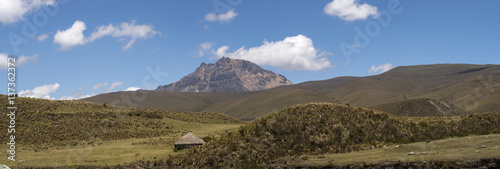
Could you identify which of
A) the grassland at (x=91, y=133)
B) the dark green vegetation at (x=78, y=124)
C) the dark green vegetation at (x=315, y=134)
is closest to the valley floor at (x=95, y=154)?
the grassland at (x=91, y=133)

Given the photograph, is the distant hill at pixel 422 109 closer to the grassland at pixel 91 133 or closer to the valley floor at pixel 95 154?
the grassland at pixel 91 133

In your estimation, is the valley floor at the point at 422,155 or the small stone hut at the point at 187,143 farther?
the small stone hut at the point at 187,143

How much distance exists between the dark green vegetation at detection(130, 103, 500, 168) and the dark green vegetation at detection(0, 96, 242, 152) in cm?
3187

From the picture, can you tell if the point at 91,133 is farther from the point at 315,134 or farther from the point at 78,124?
the point at 315,134

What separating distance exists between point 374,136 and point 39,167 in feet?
110

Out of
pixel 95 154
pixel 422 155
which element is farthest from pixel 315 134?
pixel 95 154

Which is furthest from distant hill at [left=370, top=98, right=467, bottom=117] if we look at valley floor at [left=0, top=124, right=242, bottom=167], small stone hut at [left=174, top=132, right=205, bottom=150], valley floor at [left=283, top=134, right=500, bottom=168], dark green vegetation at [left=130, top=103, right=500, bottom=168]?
valley floor at [left=283, top=134, right=500, bottom=168]

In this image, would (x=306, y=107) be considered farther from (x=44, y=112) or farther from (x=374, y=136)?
(x=44, y=112)

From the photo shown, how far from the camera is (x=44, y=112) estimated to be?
78812 millimetres

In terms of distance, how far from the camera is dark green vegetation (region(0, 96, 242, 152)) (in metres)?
63.0

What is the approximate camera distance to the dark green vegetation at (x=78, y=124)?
207 ft

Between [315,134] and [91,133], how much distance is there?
48.4 meters

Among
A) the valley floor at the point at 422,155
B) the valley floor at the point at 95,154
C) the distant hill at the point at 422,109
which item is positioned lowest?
the valley floor at the point at 422,155

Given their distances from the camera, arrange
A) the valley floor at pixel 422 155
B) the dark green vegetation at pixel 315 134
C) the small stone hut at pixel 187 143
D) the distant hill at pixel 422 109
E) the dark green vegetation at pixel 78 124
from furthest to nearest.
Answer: the distant hill at pixel 422 109 < the dark green vegetation at pixel 78 124 < the small stone hut at pixel 187 143 < the dark green vegetation at pixel 315 134 < the valley floor at pixel 422 155
